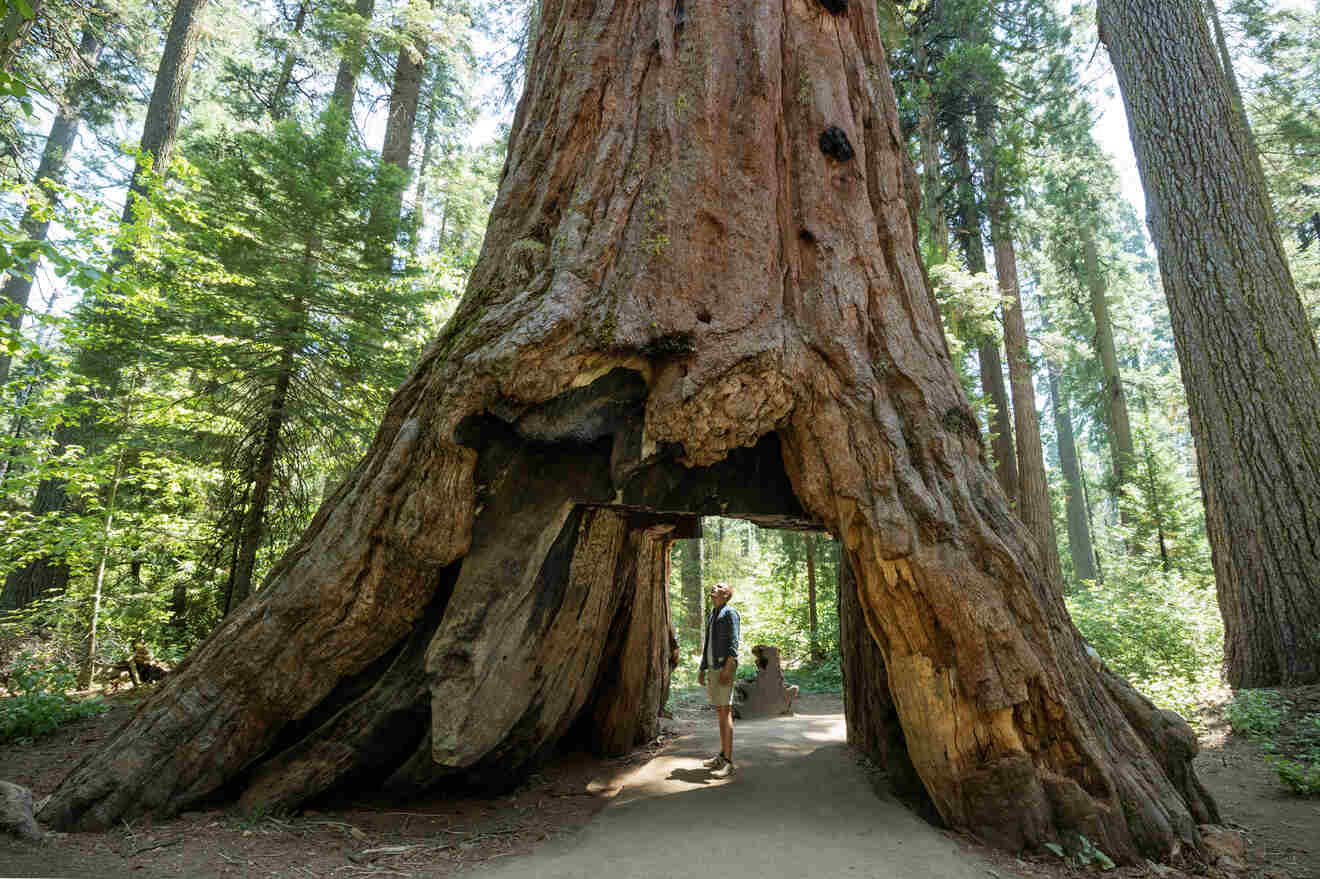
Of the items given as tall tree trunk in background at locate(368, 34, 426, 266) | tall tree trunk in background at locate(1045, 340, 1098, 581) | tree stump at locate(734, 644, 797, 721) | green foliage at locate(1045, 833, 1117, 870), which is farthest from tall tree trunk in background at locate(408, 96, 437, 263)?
tall tree trunk in background at locate(1045, 340, 1098, 581)

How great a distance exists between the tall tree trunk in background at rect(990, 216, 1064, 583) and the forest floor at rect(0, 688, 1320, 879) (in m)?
6.74

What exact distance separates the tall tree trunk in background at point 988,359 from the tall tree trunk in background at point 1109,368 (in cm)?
443

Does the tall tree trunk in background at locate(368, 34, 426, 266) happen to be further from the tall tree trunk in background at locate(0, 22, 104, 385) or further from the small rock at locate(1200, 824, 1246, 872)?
the small rock at locate(1200, 824, 1246, 872)

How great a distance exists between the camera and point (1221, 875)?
3357 mm

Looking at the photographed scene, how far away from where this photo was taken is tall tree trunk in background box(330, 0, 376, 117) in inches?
451

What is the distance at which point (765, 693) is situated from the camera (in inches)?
376

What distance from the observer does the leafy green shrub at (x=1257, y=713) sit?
5.17 meters

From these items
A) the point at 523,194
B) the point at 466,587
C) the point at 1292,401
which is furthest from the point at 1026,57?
the point at 466,587

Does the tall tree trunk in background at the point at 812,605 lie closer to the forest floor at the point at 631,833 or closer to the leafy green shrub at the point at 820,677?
the leafy green shrub at the point at 820,677

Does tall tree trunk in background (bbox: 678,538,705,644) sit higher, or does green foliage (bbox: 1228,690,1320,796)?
tall tree trunk in background (bbox: 678,538,705,644)

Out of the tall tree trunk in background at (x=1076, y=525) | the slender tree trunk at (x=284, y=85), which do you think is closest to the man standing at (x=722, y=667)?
the slender tree trunk at (x=284, y=85)

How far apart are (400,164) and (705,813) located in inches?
491

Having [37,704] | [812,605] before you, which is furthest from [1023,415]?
[37,704]

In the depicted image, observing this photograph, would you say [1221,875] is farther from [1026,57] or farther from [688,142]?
[1026,57]
